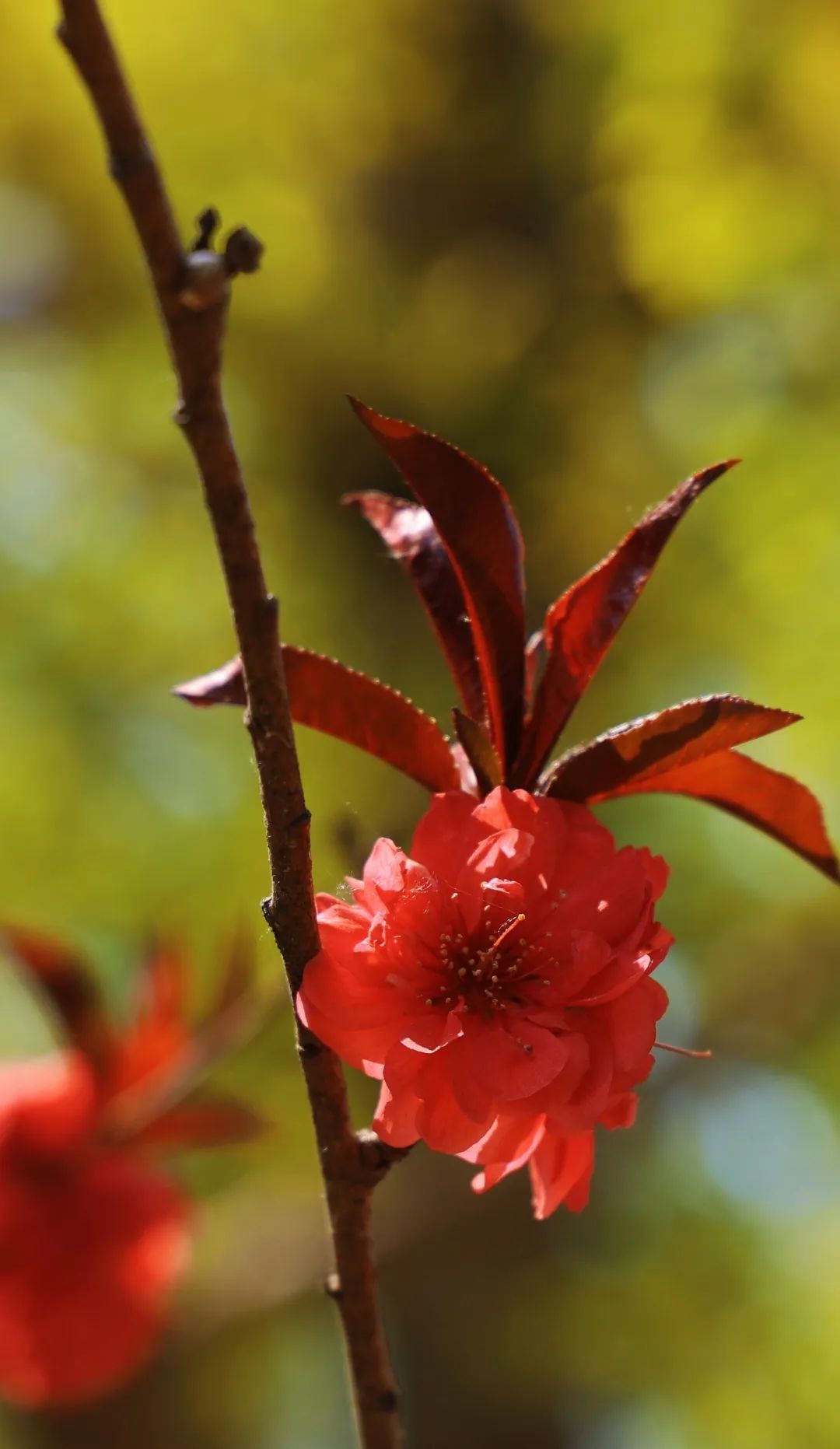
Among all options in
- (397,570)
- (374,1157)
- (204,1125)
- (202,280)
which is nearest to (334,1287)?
(374,1157)

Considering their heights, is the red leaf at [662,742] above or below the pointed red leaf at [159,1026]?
above

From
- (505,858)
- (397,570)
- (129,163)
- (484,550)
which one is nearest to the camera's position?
(129,163)

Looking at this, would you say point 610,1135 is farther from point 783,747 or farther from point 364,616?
point 364,616

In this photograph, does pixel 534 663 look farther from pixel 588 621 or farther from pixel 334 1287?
pixel 334 1287

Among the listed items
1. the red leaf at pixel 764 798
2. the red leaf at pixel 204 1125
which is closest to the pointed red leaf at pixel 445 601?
the red leaf at pixel 764 798

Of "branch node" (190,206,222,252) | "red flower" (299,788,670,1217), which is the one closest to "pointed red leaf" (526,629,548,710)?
"red flower" (299,788,670,1217)

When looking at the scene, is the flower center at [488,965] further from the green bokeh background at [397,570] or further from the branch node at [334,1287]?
the green bokeh background at [397,570]
